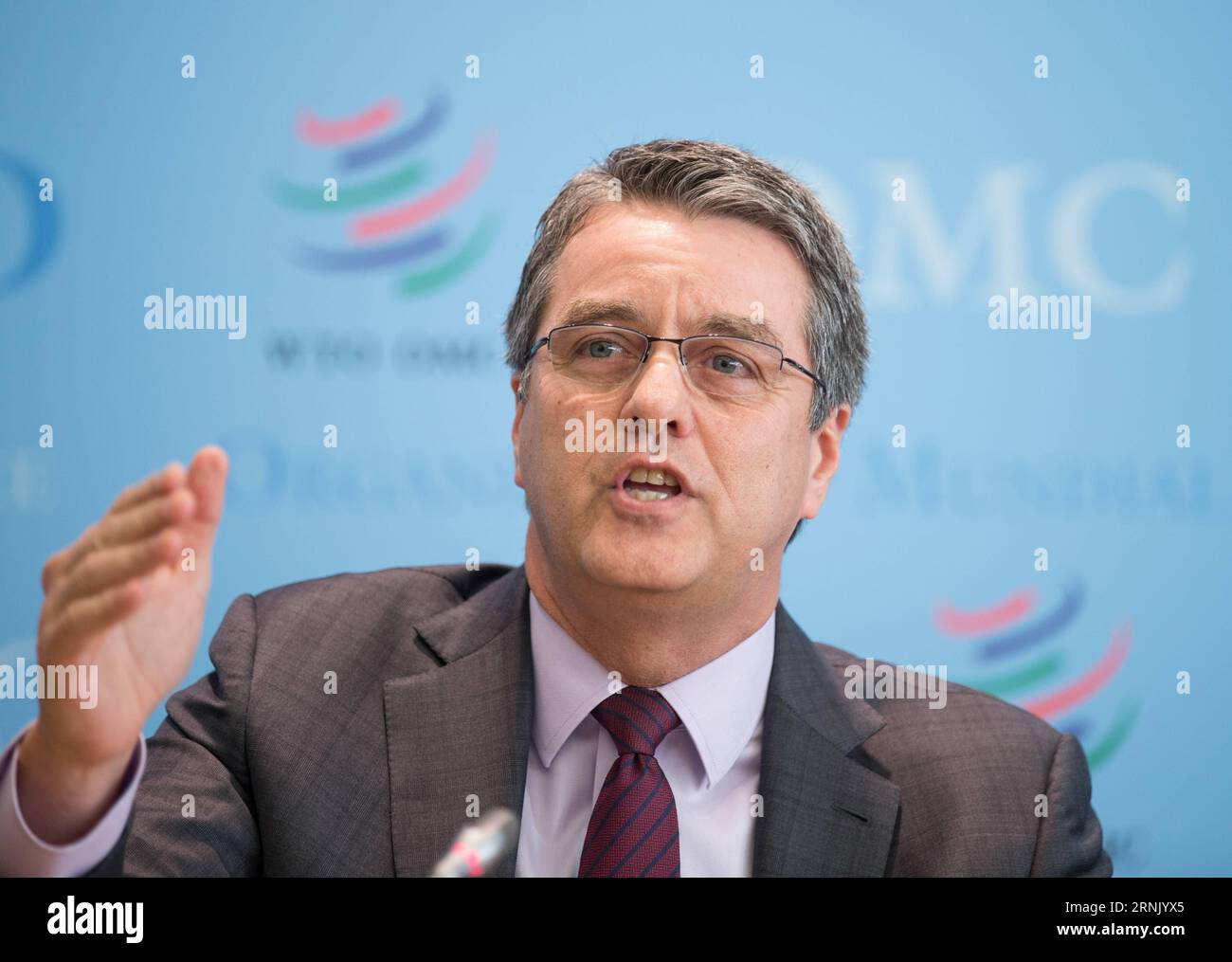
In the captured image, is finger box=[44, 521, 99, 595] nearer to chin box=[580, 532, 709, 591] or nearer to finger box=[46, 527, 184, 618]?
finger box=[46, 527, 184, 618]

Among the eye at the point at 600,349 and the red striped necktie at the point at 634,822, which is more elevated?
the eye at the point at 600,349

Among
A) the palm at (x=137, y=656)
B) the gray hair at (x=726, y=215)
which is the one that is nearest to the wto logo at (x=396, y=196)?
the gray hair at (x=726, y=215)

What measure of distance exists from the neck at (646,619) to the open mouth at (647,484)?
16 centimetres

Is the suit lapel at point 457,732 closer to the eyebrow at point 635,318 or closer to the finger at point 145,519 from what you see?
the eyebrow at point 635,318

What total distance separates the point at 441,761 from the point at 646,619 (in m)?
0.44

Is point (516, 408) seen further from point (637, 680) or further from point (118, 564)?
point (118, 564)

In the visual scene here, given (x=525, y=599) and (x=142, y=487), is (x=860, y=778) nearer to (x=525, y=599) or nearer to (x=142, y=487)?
(x=525, y=599)

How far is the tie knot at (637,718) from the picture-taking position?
7.04ft

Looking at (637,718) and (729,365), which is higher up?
(729,365)

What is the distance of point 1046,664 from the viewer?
2.77m

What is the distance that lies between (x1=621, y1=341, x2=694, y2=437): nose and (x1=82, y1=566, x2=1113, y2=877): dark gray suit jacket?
0.47 m

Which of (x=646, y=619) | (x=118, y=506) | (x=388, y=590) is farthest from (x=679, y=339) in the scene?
(x=118, y=506)

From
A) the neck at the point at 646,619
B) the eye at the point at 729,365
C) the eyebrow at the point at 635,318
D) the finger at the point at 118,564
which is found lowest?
the neck at the point at 646,619

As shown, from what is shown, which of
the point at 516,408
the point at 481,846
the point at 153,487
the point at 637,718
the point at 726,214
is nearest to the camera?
the point at 153,487
